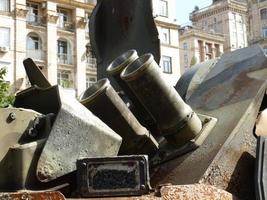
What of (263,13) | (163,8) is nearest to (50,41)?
(163,8)

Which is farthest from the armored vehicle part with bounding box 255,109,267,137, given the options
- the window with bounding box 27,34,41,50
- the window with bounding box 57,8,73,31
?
the window with bounding box 57,8,73,31

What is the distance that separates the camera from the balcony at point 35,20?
33688mm

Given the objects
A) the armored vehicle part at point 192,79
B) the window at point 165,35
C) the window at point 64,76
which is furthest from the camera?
the window at point 165,35

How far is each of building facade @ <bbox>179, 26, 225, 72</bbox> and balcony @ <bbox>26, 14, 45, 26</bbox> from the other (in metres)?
15.6

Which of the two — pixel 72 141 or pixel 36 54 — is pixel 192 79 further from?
pixel 36 54

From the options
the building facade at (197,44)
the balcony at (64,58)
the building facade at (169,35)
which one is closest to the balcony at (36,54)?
the balcony at (64,58)

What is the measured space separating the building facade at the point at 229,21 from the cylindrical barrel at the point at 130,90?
4923 cm

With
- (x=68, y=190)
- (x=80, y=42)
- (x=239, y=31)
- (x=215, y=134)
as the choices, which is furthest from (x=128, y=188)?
(x=239, y=31)

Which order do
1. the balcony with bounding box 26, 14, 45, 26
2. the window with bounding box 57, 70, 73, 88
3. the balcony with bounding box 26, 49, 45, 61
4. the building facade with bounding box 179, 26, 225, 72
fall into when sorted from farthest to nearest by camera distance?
the building facade with bounding box 179, 26, 225, 72 < the window with bounding box 57, 70, 73, 88 < the balcony with bounding box 26, 14, 45, 26 < the balcony with bounding box 26, 49, 45, 61

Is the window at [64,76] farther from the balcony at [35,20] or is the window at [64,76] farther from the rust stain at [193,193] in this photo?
Answer: the rust stain at [193,193]

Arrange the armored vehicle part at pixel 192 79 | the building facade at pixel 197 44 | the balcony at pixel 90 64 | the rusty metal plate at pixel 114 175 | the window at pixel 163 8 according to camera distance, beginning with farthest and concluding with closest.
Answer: the building facade at pixel 197 44 → the window at pixel 163 8 → the balcony at pixel 90 64 → the armored vehicle part at pixel 192 79 → the rusty metal plate at pixel 114 175

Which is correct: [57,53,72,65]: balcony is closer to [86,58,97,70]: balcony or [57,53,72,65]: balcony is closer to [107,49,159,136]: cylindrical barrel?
[86,58,97,70]: balcony

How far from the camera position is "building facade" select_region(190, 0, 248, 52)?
53.3 m

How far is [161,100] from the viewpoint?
3359 mm
